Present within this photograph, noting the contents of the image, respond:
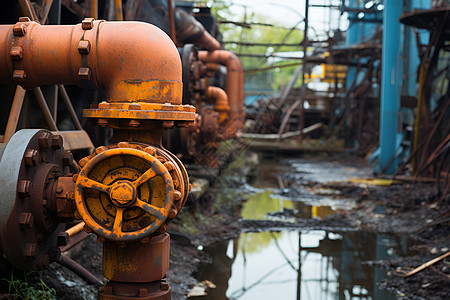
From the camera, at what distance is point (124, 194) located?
7.72ft

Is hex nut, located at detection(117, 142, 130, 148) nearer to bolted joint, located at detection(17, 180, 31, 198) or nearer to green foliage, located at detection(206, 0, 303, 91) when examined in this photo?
bolted joint, located at detection(17, 180, 31, 198)

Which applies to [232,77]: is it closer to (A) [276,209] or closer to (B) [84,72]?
(A) [276,209]

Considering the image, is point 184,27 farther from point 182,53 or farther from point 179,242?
→ point 179,242

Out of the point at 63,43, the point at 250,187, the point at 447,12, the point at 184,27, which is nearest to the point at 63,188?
the point at 63,43

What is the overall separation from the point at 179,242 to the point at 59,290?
7.49 ft

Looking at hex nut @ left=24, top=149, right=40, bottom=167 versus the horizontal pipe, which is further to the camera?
the horizontal pipe

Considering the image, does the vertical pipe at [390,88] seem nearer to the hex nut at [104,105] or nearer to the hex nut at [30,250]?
the hex nut at [104,105]

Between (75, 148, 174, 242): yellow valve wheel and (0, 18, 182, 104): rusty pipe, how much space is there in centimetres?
35

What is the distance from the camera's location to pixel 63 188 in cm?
256

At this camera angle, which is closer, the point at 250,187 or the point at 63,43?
the point at 63,43

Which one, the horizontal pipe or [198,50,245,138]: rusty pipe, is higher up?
[198,50,245,138]: rusty pipe

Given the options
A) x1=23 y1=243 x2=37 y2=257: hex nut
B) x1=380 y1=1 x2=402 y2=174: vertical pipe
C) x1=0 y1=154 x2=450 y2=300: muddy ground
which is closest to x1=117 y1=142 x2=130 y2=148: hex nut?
x1=23 y1=243 x2=37 y2=257: hex nut

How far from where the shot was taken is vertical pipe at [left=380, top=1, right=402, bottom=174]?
36.6ft

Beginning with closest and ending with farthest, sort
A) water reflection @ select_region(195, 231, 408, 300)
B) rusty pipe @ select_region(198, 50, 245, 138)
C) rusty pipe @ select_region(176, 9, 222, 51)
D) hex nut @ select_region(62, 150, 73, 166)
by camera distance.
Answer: hex nut @ select_region(62, 150, 73, 166), water reflection @ select_region(195, 231, 408, 300), rusty pipe @ select_region(176, 9, 222, 51), rusty pipe @ select_region(198, 50, 245, 138)
